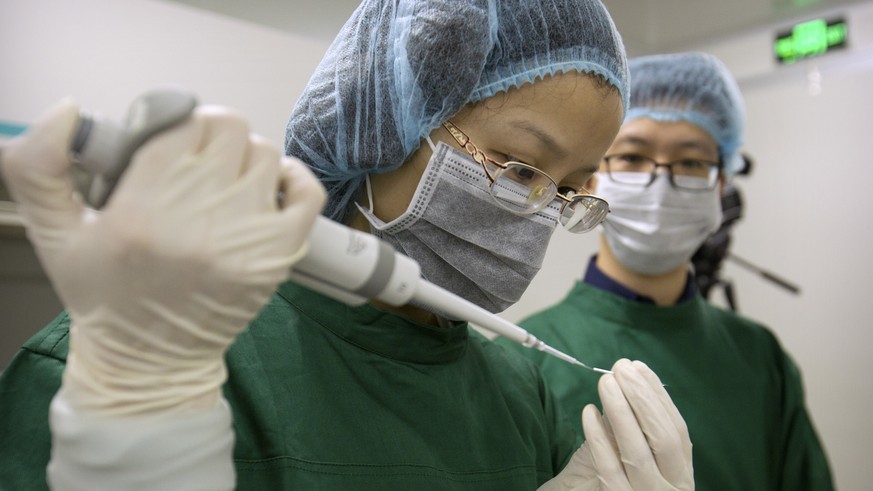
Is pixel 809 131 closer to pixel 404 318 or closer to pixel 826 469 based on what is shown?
pixel 826 469

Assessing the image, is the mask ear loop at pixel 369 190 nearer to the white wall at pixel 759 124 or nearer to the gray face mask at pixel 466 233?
the gray face mask at pixel 466 233

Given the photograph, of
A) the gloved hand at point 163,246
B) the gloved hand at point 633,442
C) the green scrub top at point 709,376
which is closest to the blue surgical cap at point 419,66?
the gloved hand at point 163,246

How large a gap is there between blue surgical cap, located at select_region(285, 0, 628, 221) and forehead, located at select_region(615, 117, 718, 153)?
0.81 m

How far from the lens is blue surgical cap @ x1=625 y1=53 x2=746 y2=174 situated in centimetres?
176

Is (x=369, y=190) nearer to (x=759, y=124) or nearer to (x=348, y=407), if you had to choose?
(x=348, y=407)

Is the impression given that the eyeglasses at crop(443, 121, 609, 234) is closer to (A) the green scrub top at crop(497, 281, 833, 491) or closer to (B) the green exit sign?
(A) the green scrub top at crop(497, 281, 833, 491)

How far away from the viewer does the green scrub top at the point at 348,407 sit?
2.28ft

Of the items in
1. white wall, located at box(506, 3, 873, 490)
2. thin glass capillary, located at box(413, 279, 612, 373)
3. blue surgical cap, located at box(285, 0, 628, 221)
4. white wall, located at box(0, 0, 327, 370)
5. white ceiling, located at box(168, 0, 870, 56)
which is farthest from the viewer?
white ceiling, located at box(168, 0, 870, 56)

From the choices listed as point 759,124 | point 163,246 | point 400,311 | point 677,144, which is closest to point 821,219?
point 759,124

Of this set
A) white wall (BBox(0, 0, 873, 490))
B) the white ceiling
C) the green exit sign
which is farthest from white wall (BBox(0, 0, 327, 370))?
the green exit sign

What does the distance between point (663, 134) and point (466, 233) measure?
103cm

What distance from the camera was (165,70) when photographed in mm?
1731

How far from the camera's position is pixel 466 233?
36.2 inches

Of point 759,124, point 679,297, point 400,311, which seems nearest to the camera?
point 400,311
